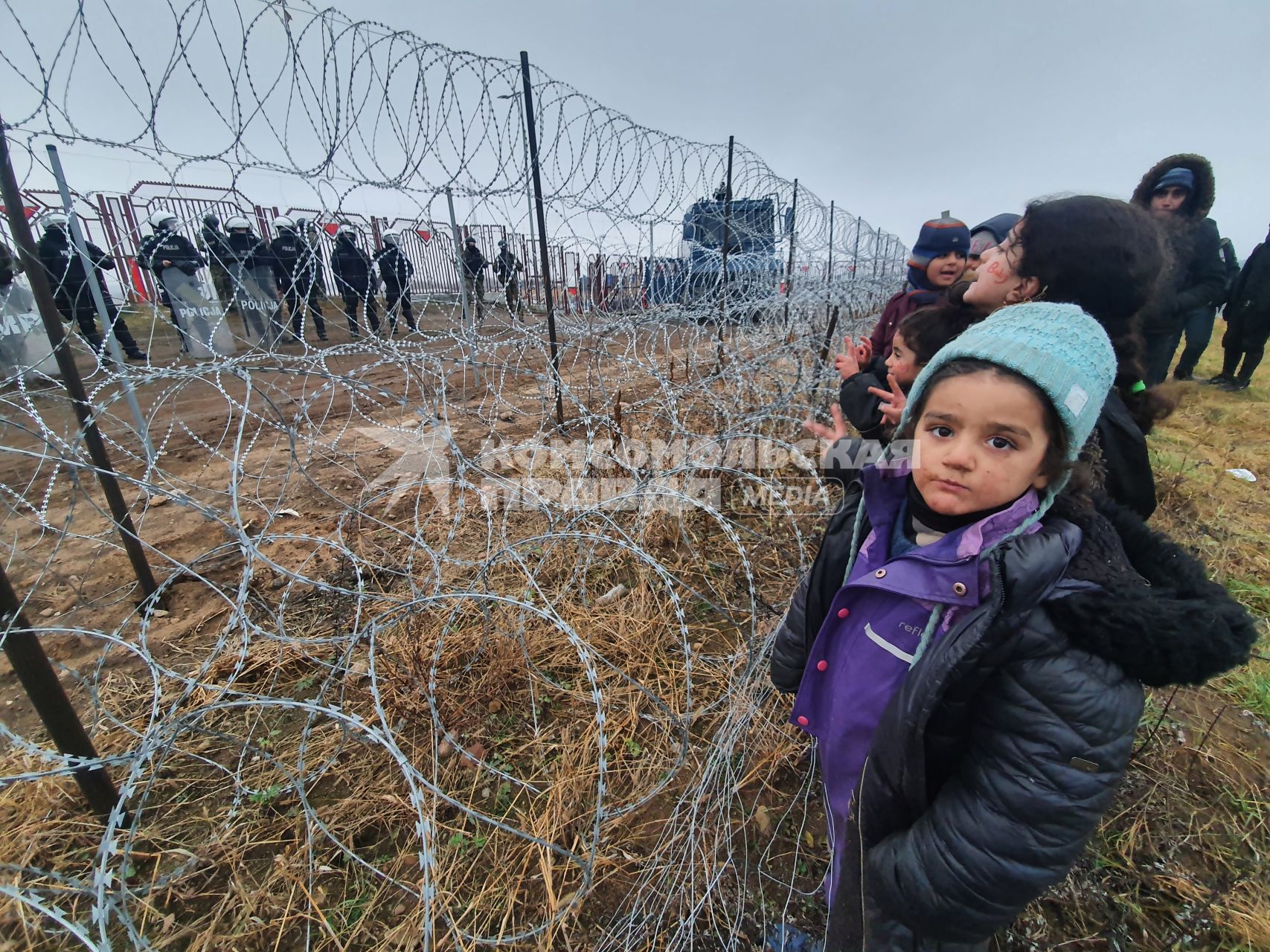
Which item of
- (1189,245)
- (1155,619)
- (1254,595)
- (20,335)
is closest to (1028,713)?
(1155,619)

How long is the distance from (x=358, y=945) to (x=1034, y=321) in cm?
227

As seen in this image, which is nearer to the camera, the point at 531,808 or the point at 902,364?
the point at 531,808

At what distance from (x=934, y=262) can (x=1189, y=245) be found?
166cm

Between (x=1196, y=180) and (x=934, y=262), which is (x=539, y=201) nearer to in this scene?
(x=934, y=262)

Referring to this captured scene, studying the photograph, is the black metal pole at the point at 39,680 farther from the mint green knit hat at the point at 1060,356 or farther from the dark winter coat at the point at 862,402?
the dark winter coat at the point at 862,402

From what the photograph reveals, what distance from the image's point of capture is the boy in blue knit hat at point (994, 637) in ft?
2.66

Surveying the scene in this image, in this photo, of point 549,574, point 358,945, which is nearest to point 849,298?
point 549,574

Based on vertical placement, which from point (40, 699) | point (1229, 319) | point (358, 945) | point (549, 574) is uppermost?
point (1229, 319)

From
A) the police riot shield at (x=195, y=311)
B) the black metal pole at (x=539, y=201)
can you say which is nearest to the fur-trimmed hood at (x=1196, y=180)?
the black metal pole at (x=539, y=201)

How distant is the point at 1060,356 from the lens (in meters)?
0.91

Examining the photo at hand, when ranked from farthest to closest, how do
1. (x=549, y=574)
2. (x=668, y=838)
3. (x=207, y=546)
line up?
1. (x=207, y=546)
2. (x=549, y=574)
3. (x=668, y=838)

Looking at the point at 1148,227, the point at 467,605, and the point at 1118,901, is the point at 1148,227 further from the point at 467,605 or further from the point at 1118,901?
the point at 467,605

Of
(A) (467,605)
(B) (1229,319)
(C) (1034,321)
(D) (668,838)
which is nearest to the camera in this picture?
(C) (1034,321)

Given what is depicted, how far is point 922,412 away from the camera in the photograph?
105 cm
